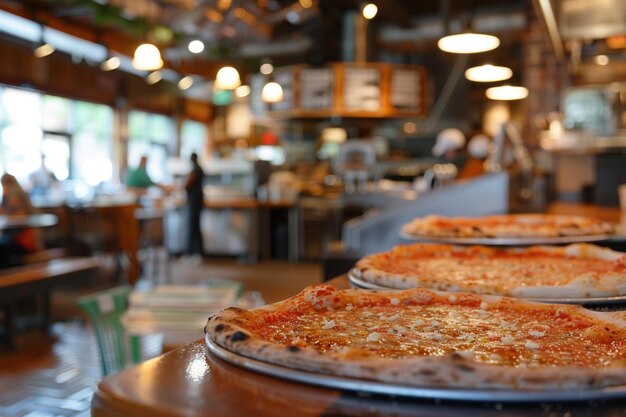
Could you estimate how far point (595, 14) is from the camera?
4.09 meters

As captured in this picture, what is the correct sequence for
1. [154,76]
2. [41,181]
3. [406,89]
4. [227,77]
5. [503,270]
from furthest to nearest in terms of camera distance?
1. [154,76]
2. [41,181]
3. [406,89]
4. [227,77]
5. [503,270]

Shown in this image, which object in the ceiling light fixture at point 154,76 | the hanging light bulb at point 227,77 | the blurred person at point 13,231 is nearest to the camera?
the blurred person at point 13,231

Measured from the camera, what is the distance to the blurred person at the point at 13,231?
5387 mm

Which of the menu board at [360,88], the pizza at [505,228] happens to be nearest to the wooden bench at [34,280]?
the pizza at [505,228]

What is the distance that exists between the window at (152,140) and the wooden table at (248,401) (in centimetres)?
1161

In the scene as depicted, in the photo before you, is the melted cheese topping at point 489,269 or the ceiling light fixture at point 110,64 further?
the ceiling light fixture at point 110,64

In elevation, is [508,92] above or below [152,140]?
above

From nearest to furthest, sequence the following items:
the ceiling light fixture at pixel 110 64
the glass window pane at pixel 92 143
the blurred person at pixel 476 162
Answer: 1. the blurred person at pixel 476 162
2. the ceiling light fixture at pixel 110 64
3. the glass window pane at pixel 92 143

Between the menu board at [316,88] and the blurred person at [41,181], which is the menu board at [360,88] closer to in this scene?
the menu board at [316,88]

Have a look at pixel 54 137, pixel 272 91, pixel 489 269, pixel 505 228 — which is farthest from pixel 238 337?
pixel 54 137

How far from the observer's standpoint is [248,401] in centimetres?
75

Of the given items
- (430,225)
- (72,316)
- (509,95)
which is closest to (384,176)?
(509,95)

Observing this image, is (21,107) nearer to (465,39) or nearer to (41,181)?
(41,181)

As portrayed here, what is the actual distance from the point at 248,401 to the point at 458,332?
451 mm
